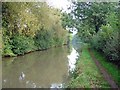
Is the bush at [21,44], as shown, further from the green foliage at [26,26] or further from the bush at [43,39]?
the bush at [43,39]

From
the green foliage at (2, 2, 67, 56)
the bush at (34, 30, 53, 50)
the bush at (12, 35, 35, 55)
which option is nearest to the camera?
the green foliage at (2, 2, 67, 56)

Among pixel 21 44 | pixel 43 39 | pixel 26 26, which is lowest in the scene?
pixel 43 39

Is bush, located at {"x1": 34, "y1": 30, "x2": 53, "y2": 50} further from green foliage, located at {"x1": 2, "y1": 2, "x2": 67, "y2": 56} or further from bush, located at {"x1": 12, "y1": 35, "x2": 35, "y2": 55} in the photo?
bush, located at {"x1": 12, "y1": 35, "x2": 35, "y2": 55}

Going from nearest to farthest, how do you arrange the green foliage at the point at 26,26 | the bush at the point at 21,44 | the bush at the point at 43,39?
the green foliage at the point at 26,26
the bush at the point at 21,44
the bush at the point at 43,39

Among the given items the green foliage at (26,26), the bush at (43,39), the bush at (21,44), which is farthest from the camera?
the bush at (43,39)

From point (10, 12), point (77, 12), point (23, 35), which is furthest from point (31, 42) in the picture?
point (10, 12)

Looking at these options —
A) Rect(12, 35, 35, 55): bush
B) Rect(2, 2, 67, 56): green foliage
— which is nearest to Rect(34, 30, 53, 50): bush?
Rect(2, 2, 67, 56): green foliage

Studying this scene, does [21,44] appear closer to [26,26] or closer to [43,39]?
[26,26]

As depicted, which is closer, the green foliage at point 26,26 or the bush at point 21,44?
the green foliage at point 26,26

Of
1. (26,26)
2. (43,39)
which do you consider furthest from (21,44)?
(43,39)

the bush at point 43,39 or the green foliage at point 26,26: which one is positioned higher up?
the green foliage at point 26,26

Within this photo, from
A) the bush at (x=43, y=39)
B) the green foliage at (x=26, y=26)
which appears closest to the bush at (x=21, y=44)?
the green foliage at (x=26, y=26)

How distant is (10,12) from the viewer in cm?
1995

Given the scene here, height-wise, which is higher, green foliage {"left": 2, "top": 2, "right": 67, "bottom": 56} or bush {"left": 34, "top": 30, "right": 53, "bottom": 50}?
green foliage {"left": 2, "top": 2, "right": 67, "bottom": 56}
